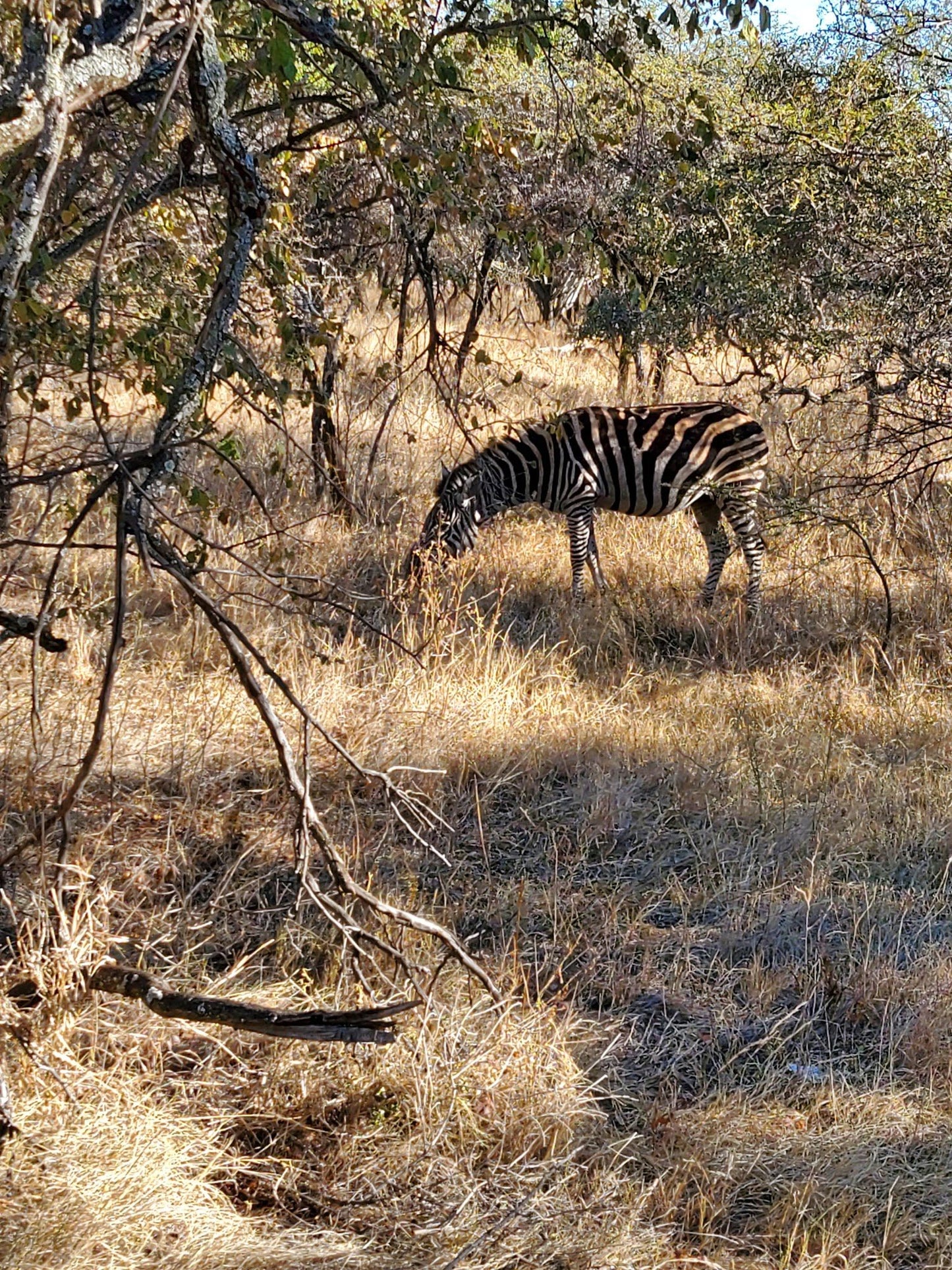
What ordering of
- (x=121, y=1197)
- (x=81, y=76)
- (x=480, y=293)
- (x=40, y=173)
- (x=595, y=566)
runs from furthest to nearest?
(x=595, y=566) < (x=480, y=293) < (x=121, y=1197) < (x=81, y=76) < (x=40, y=173)

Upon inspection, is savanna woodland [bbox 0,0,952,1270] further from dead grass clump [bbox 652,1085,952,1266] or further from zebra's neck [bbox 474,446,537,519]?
zebra's neck [bbox 474,446,537,519]

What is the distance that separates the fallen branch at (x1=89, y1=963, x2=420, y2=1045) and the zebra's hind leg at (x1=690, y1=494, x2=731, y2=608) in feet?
18.5

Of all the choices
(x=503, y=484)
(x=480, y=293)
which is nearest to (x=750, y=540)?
(x=503, y=484)

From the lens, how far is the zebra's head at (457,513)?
8414 mm

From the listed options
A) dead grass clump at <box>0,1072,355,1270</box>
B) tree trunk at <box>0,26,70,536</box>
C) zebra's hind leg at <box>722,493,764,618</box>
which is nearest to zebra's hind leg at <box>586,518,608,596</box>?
zebra's hind leg at <box>722,493,764,618</box>

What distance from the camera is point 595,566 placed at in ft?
27.5

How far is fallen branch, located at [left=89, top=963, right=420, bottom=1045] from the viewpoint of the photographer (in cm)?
298

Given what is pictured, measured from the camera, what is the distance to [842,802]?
5.18 m

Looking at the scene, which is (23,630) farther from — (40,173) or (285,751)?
(40,173)

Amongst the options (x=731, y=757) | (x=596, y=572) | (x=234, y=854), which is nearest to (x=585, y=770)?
(x=731, y=757)

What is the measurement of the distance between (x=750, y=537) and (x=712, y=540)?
1.64 ft

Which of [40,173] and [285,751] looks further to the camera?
[285,751]

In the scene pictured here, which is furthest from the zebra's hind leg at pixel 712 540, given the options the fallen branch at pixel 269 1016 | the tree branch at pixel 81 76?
the tree branch at pixel 81 76

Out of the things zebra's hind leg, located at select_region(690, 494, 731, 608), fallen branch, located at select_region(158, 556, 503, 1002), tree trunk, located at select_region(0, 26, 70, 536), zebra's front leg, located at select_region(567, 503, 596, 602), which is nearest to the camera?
tree trunk, located at select_region(0, 26, 70, 536)
